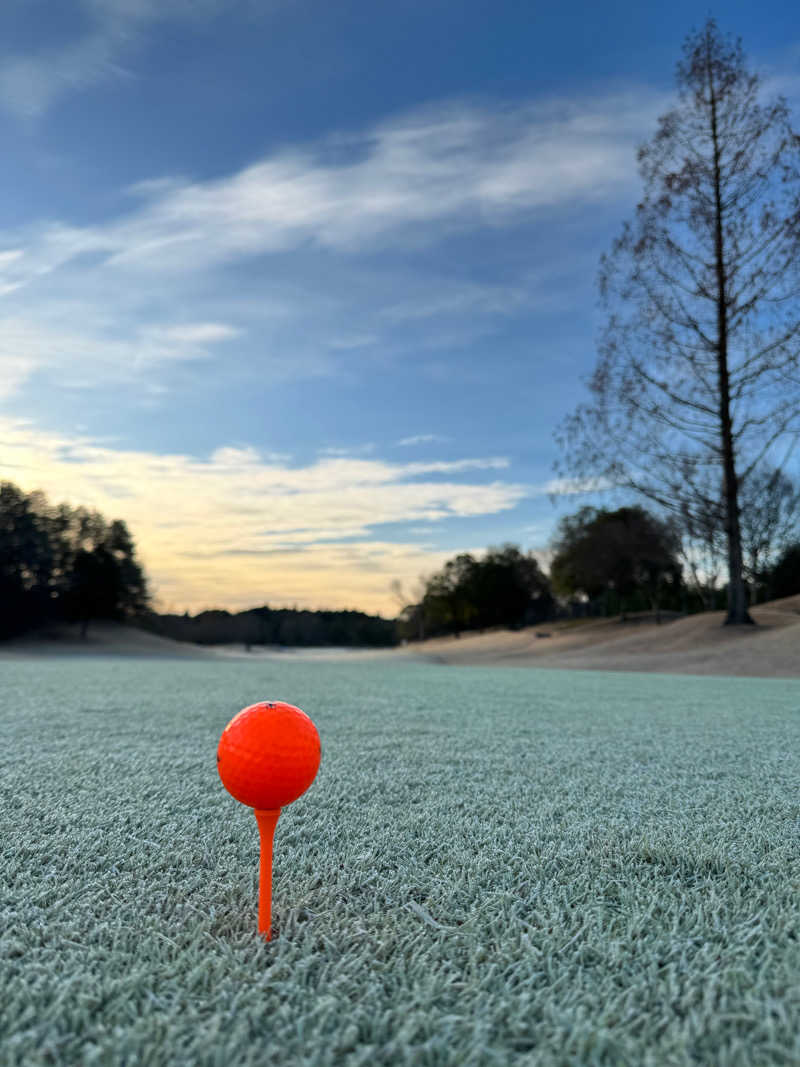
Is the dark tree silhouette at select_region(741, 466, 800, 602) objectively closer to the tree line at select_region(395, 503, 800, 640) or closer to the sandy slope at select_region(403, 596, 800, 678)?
the tree line at select_region(395, 503, 800, 640)

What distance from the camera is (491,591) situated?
35938 millimetres

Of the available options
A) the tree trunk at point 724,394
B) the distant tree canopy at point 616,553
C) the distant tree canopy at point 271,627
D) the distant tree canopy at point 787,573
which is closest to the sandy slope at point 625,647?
the tree trunk at point 724,394

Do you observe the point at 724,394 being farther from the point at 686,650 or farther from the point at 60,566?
the point at 60,566

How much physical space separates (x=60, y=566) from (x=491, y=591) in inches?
847

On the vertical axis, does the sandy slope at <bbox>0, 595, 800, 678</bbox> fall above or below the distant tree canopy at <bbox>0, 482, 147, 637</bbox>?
below

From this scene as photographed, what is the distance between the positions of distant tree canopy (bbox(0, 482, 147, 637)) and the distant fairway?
2210 centimetres

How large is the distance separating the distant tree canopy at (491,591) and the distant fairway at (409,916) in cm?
3381

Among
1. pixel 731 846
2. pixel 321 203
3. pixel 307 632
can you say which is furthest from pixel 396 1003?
pixel 307 632

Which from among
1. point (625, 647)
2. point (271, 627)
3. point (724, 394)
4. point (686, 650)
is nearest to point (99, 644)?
point (271, 627)

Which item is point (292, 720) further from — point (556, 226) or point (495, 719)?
point (556, 226)

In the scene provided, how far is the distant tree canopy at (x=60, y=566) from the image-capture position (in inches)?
848

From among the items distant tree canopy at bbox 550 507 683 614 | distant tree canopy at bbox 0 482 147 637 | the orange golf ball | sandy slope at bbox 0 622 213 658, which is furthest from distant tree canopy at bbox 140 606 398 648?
the orange golf ball

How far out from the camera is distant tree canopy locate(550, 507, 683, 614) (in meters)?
25.0

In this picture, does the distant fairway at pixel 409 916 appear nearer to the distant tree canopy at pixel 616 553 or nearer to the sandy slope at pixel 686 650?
the sandy slope at pixel 686 650
